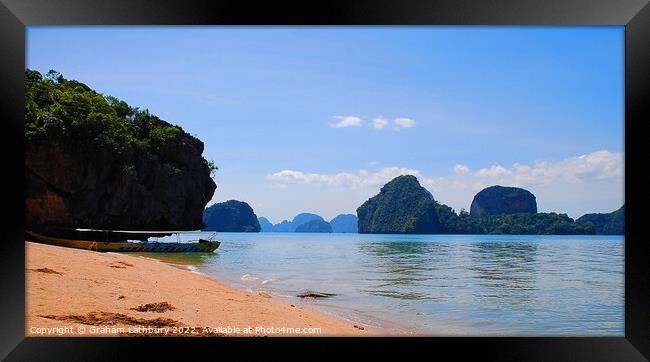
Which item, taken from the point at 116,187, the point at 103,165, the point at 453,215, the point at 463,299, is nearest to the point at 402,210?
the point at 453,215

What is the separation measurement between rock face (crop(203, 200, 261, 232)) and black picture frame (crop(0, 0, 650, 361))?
178ft

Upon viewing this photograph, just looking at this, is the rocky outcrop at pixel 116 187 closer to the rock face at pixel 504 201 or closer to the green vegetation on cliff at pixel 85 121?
the green vegetation on cliff at pixel 85 121

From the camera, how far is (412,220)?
2120 inches

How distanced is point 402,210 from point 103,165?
39534 mm

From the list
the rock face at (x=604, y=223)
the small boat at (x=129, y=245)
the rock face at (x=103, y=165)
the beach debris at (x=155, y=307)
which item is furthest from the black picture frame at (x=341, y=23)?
the rock face at (x=604, y=223)

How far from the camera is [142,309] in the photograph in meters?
4.74

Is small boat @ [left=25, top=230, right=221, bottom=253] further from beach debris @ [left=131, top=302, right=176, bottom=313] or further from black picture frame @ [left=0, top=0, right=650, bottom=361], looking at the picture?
black picture frame @ [left=0, top=0, right=650, bottom=361]

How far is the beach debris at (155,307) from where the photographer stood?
473 cm

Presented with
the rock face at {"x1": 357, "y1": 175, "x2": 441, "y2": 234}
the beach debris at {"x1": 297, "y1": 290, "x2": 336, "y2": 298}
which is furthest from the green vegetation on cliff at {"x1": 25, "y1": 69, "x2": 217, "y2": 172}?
the rock face at {"x1": 357, "y1": 175, "x2": 441, "y2": 234}

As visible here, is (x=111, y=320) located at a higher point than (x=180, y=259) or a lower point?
higher

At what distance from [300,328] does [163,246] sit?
13081 millimetres

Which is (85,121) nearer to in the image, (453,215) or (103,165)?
(103,165)

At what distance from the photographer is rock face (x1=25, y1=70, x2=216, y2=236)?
17.8m

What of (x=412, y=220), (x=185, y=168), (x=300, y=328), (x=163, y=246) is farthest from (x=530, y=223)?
(x=300, y=328)
